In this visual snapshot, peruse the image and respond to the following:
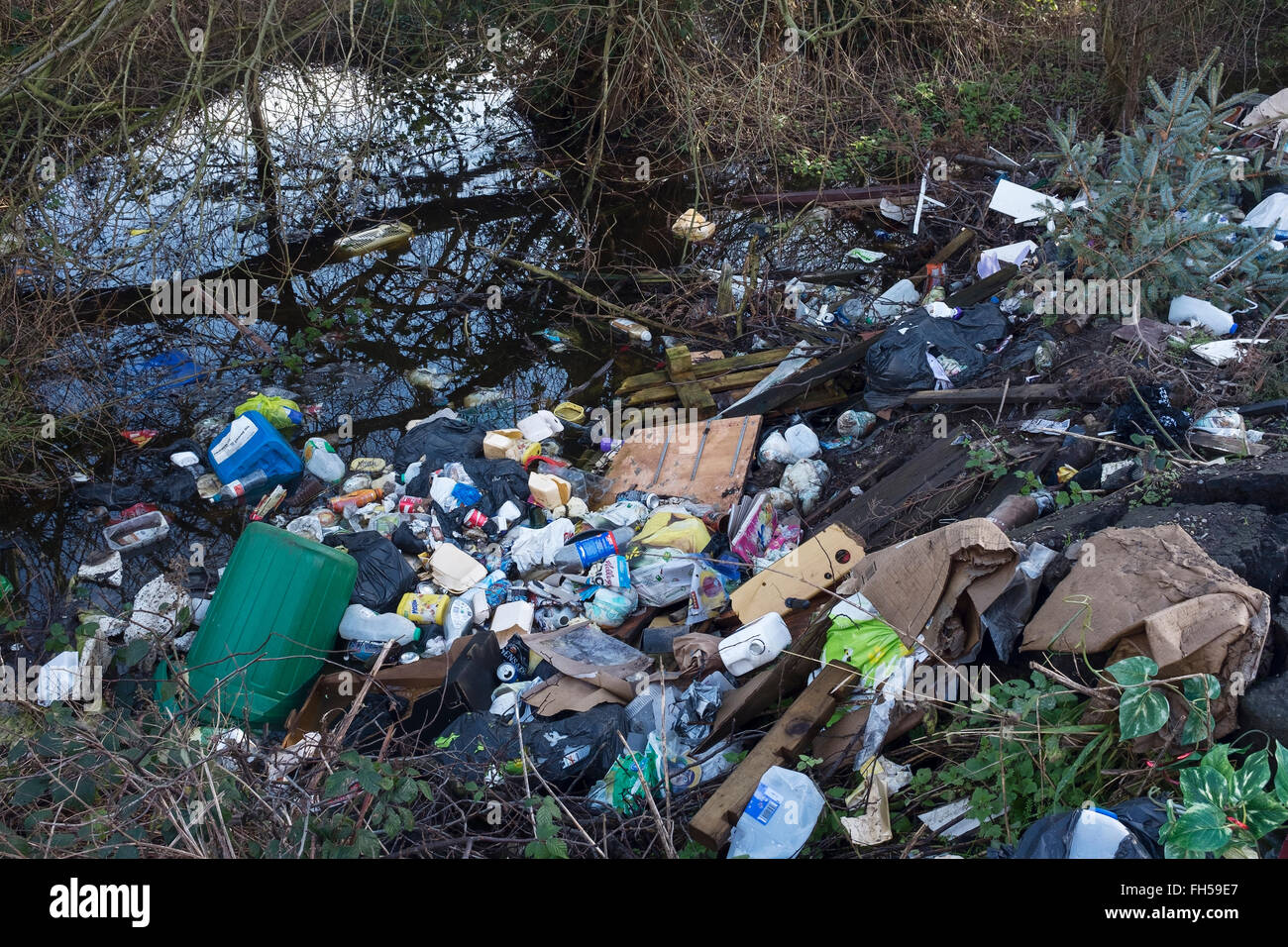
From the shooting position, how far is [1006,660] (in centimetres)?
302

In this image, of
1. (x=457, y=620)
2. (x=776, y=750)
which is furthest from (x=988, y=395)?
(x=457, y=620)

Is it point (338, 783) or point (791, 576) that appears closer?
point (338, 783)

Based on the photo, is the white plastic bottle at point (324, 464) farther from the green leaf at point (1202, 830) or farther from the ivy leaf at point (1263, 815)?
the ivy leaf at point (1263, 815)

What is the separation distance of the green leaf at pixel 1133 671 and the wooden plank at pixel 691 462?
2.63m

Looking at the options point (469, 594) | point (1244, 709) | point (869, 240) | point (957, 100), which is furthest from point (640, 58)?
point (1244, 709)

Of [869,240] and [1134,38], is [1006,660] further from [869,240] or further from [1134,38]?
[1134,38]

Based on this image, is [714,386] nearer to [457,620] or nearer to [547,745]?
[457,620]

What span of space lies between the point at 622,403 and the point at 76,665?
11.8ft

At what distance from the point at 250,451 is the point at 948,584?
4358 mm

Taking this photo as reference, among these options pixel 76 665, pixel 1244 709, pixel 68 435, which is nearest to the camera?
pixel 1244 709

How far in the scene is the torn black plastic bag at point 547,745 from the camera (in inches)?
122

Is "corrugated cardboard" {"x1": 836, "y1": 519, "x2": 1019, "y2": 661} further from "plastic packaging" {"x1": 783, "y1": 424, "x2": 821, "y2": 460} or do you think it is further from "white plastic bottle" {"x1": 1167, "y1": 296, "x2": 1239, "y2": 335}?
"white plastic bottle" {"x1": 1167, "y1": 296, "x2": 1239, "y2": 335}

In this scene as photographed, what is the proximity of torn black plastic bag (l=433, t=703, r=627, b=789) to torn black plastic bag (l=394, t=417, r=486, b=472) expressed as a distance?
235 centimetres

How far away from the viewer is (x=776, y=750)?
2.94 metres
